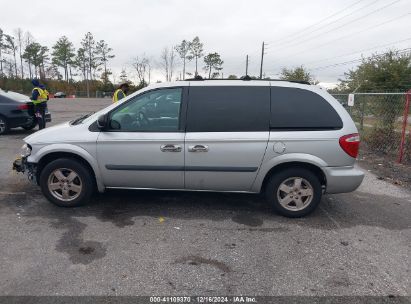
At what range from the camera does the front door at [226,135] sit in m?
4.14

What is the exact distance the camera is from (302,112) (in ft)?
13.7

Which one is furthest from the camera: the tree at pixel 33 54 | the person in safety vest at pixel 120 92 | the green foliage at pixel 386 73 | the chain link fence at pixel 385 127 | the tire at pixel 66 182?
the tree at pixel 33 54

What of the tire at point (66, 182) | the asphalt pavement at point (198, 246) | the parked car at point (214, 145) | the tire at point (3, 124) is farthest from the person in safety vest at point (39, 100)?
the tire at point (66, 182)

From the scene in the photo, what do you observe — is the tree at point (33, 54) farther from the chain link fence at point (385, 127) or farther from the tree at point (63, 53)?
the chain link fence at point (385, 127)

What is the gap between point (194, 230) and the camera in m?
3.95

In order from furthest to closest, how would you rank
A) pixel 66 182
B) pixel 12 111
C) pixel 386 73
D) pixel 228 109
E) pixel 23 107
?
1. pixel 386 73
2. pixel 23 107
3. pixel 12 111
4. pixel 66 182
5. pixel 228 109

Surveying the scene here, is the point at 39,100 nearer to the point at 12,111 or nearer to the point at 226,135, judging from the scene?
the point at 12,111


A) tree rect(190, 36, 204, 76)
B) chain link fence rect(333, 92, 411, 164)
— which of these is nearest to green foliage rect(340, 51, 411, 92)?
chain link fence rect(333, 92, 411, 164)

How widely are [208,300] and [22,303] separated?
4.77ft

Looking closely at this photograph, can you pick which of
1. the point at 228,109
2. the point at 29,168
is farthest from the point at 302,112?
the point at 29,168

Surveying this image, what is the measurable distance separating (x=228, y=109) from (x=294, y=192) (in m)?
1.38

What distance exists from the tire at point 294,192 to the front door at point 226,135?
0.32 meters

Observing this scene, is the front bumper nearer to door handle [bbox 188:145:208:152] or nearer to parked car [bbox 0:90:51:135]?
door handle [bbox 188:145:208:152]

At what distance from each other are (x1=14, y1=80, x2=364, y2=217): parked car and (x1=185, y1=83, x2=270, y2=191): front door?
0.5 inches
